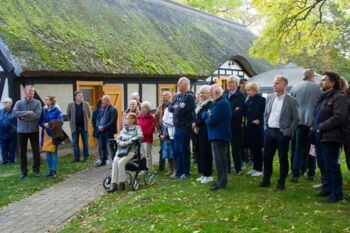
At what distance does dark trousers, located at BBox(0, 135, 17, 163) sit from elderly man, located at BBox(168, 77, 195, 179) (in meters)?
4.95

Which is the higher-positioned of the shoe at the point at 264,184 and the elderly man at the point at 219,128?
the elderly man at the point at 219,128

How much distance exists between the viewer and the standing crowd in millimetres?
6227

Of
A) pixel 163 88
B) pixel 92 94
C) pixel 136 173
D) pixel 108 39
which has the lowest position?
pixel 136 173

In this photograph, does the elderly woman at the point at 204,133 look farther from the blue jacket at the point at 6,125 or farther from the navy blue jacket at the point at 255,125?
the blue jacket at the point at 6,125

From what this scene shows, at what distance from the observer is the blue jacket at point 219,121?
23.0ft

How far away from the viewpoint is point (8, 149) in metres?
11.1

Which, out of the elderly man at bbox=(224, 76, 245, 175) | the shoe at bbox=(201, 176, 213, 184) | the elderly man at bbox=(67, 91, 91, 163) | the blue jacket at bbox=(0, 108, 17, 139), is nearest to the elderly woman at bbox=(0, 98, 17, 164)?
the blue jacket at bbox=(0, 108, 17, 139)

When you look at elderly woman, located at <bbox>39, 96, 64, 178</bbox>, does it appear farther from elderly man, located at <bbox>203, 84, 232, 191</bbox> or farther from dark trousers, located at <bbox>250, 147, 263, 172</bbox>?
dark trousers, located at <bbox>250, 147, 263, 172</bbox>

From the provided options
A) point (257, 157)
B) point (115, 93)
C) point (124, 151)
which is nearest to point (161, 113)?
point (124, 151)

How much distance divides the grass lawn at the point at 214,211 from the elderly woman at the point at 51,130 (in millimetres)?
2167

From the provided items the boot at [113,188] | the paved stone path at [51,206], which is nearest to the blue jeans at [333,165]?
the boot at [113,188]

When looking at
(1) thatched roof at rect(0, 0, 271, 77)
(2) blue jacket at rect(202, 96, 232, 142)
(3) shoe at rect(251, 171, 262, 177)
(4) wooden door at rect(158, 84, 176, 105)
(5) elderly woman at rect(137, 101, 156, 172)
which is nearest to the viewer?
(2) blue jacket at rect(202, 96, 232, 142)

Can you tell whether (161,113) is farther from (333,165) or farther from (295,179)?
(333,165)

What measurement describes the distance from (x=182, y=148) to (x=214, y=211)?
8.07 feet
